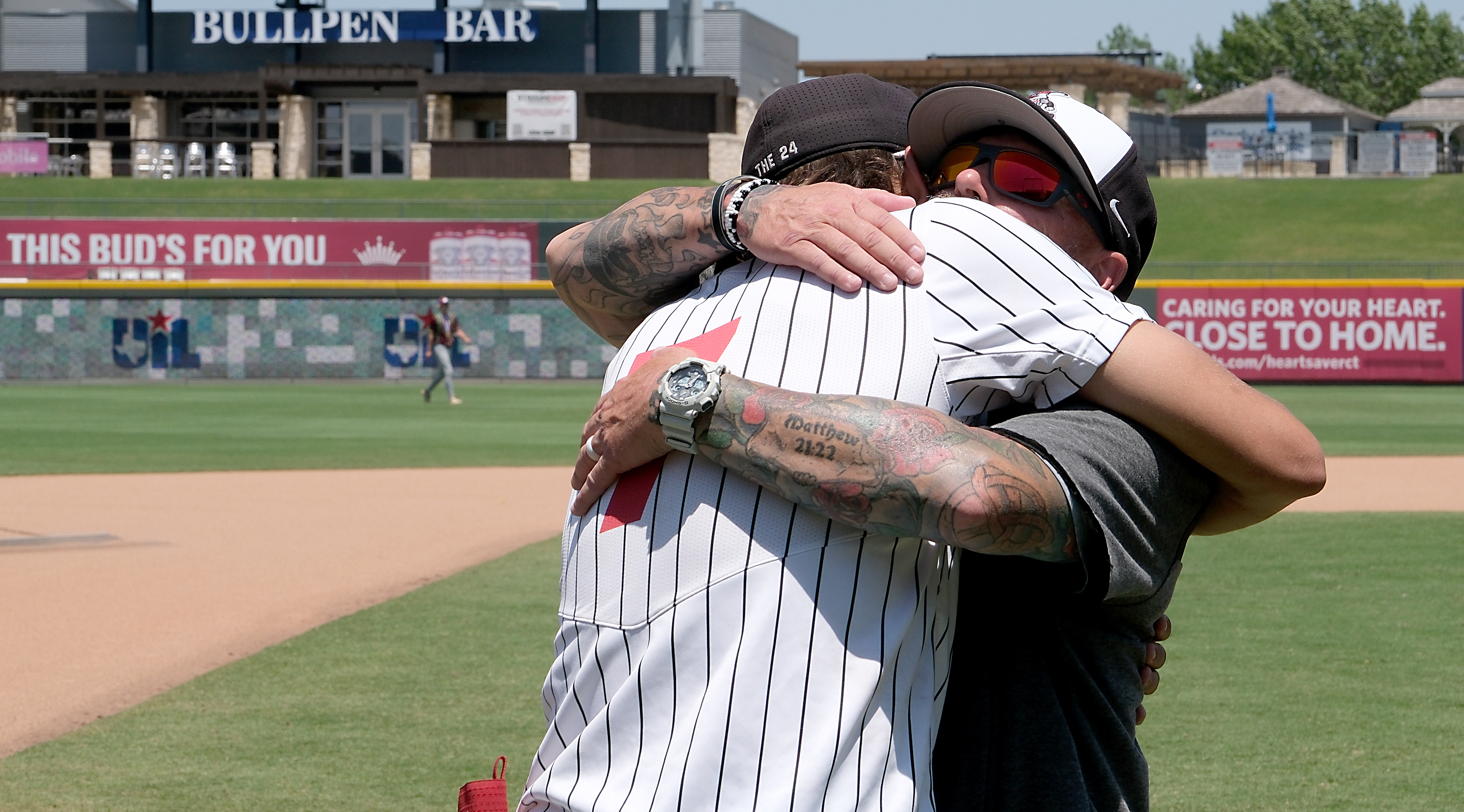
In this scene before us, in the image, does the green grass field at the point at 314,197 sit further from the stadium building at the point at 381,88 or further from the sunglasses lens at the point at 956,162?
the sunglasses lens at the point at 956,162

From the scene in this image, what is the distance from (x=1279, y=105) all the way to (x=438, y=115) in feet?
112

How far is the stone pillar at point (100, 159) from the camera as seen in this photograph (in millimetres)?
45469

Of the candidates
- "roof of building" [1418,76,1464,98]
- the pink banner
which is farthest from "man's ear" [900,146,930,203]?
"roof of building" [1418,76,1464,98]

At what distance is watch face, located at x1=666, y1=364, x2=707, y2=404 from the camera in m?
1.69

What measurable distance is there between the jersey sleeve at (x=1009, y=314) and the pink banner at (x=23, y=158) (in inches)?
1830

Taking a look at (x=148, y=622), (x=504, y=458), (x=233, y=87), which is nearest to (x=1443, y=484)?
(x=504, y=458)

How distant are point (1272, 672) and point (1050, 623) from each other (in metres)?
4.63

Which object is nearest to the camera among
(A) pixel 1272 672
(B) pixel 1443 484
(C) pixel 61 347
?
(A) pixel 1272 672

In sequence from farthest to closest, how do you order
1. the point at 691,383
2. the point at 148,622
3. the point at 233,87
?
1. the point at 233,87
2. the point at 148,622
3. the point at 691,383

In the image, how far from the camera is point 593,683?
181 centimetres

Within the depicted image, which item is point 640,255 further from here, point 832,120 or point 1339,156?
point 1339,156

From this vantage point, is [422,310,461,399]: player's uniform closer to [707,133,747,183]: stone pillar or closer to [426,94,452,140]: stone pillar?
[707,133,747,183]: stone pillar

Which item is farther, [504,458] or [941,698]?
[504,458]

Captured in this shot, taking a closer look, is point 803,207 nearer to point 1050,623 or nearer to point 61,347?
point 1050,623
